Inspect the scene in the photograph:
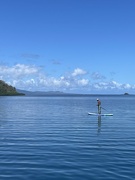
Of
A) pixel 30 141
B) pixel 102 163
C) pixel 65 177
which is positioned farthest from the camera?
pixel 30 141

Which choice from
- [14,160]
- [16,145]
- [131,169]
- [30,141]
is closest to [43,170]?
[14,160]

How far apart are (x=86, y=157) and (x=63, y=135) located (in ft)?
41.9

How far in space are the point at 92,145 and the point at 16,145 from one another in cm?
754

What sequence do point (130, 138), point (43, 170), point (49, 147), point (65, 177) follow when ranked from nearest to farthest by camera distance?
point (65, 177) → point (43, 170) → point (49, 147) → point (130, 138)

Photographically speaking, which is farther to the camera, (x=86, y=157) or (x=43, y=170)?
(x=86, y=157)

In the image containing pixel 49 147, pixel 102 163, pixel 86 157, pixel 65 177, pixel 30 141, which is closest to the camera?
pixel 65 177

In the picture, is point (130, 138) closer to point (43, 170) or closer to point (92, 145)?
point (92, 145)

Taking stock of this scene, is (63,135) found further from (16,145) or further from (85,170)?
(85,170)

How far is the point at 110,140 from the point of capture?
33.4 m

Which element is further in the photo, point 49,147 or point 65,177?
point 49,147

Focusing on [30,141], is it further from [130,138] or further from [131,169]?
[131,169]

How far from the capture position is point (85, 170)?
20641 mm

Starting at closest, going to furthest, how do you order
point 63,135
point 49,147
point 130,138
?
point 49,147, point 130,138, point 63,135

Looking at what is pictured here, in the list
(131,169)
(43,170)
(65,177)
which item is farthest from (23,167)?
(131,169)
